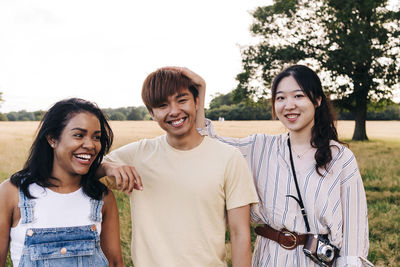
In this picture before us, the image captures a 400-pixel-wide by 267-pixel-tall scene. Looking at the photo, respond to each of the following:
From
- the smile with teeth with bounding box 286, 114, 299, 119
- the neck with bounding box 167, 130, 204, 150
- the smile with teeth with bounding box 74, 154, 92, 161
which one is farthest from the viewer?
the smile with teeth with bounding box 286, 114, 299, 119

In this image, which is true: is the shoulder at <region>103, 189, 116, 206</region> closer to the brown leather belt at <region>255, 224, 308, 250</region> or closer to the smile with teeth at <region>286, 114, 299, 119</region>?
the brown leather belt at <region>255, 224, 308, 250</region>

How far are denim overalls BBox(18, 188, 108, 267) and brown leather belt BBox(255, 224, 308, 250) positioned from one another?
1161mm

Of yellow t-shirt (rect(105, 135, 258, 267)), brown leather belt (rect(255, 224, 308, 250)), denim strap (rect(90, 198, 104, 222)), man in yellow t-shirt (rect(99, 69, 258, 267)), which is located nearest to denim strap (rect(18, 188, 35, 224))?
denim strap (rect(90, 198, 104, 222))

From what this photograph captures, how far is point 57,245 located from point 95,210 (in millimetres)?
296

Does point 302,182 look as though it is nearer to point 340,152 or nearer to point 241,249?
point 340,152

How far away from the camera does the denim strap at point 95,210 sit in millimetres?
2361

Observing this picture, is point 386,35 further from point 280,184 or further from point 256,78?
point 280,184

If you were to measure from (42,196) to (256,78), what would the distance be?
74.1 feet

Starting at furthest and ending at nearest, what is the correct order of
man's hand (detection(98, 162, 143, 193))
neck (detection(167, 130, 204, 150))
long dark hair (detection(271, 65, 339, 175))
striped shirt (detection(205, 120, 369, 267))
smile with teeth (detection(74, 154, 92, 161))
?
A: long dark hair (detection(271, 65, 339, 175)) < striped shirt (detection(205, 120, 369, 267)) < neck (detection(167, 130, 204, 150)) < smile with teeth (detection(74, 154, 92, 161)) < man's hand (detection(98, 162, 143, 193))

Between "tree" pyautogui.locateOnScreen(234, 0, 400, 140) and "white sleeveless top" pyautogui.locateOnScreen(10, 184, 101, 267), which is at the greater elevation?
"tree" pyautogui.locateOnScreen(234, 0, 400, 140)

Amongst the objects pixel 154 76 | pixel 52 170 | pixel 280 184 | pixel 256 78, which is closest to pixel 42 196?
pixel 52 170

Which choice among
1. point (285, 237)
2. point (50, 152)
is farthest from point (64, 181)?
point (285, 237)

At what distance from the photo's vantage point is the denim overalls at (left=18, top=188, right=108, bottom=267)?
2186 mm

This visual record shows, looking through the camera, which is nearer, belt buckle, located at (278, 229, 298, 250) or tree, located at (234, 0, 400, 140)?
belt buckle, located at (278, 229, 298, 250)
